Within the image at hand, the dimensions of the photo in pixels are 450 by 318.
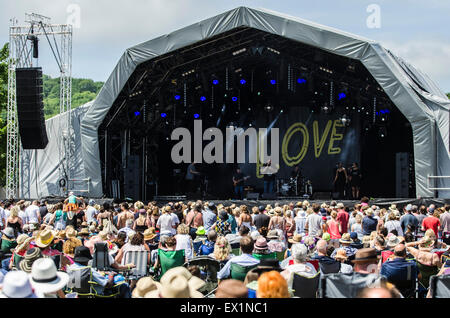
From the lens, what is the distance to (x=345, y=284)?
4.79 metres

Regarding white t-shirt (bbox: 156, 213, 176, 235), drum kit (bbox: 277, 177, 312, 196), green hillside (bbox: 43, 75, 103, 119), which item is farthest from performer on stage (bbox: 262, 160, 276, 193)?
green hillside (bbox: 43, 75, 103, 119)

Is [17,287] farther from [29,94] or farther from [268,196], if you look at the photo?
[268,196]

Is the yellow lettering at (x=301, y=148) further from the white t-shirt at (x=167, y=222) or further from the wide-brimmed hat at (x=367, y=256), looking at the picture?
the wide-brimmed hat at (x=367, y=256)

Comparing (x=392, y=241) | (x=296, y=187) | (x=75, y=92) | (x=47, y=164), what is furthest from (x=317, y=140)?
(x=75, y=92)

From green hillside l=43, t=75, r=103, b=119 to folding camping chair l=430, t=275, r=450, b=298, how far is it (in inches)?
2854

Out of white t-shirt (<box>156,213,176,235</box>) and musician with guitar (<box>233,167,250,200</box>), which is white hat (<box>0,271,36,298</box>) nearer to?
white t-shirt (<box>156,213,176,235</box>)

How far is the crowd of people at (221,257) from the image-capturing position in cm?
424

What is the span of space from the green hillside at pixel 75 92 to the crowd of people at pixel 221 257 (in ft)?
216

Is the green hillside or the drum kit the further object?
the green hillside

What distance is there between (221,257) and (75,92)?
8139 cm

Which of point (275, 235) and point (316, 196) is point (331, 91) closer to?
point (316, 196)

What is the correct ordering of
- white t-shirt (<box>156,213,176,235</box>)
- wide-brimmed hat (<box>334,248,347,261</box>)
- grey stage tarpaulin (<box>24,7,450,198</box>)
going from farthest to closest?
grey stage tarpaulin (<box>24,7,450,198</box>) < white t-shirt (<box>156,213,176,235</box>) < wide-brimmed hat (<box>334,248,347,261</box>)

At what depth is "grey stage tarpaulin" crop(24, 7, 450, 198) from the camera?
16500mm
